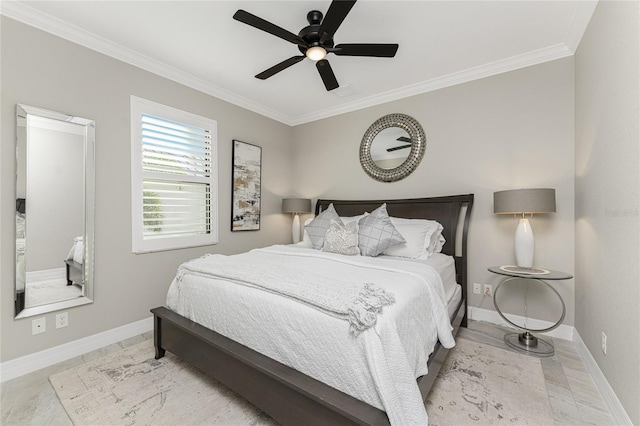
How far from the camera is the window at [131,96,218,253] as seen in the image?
9.02 feet

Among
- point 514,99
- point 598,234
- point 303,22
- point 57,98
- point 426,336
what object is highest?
point 303,22

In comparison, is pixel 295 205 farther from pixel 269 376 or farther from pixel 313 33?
pixel 269 376

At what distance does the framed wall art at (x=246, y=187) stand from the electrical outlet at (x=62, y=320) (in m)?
1.80

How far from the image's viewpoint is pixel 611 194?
5.54 feet

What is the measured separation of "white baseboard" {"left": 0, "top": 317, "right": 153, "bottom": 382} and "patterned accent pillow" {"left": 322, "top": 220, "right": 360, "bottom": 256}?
6.69ft

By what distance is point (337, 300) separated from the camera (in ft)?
4.56

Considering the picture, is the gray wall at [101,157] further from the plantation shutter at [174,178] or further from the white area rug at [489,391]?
the white area rug at [489,391]

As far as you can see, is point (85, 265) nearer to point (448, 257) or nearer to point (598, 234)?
point (448, 257)

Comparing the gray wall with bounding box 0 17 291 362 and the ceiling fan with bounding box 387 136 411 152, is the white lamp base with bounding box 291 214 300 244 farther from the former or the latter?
the ceiling fan with bounding box 387 136 411 152

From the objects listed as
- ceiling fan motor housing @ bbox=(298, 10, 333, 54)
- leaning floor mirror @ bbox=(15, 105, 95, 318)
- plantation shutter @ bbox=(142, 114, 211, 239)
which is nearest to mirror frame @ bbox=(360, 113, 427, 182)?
ceiling fan motor housing @ bbox=(298, 10, 333, 54)

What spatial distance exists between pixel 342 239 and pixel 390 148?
5.13 feet

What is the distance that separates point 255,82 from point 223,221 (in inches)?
69.9

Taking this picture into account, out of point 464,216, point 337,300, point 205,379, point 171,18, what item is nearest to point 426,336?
point 337,300

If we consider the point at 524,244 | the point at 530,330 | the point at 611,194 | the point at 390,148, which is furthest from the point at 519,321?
the point at 390,148
